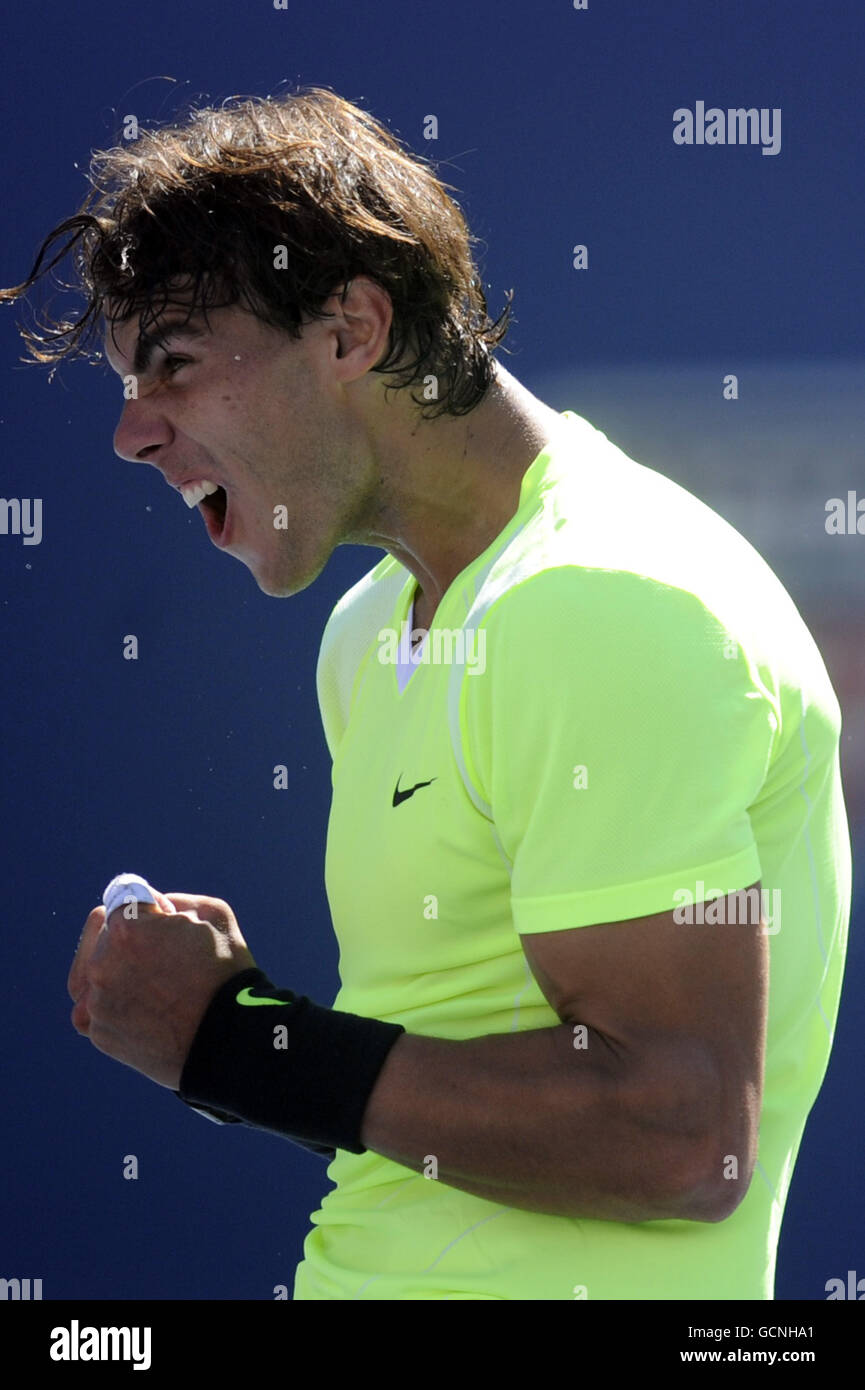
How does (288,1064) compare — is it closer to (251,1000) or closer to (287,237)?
(251,1000)

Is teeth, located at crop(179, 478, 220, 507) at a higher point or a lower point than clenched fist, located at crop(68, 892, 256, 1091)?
higher

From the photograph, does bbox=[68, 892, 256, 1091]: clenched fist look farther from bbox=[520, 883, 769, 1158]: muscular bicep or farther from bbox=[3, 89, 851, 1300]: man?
bbox=[520, 883, 769, 1158]: muscular bicep

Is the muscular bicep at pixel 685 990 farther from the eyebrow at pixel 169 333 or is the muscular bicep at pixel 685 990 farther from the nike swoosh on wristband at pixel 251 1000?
the eyebrow at pixel 169 333

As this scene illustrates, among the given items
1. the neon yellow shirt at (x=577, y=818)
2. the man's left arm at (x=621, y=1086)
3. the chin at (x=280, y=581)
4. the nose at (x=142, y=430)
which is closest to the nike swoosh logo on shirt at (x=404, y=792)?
the neon yellow shirt at (x=577, y=818)

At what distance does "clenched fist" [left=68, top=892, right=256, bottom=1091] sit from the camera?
111 cm

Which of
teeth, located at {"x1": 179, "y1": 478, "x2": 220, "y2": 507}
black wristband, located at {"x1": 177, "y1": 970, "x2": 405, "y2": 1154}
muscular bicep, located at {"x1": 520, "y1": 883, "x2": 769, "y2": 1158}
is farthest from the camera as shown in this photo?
teeth, located at {"x1": 179, "y1": 478, "x2": 220, "y2": 507}

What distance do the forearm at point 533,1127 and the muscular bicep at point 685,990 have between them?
27 millimetres

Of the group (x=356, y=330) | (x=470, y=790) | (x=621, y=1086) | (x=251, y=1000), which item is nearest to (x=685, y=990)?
(x=621, y=1086)

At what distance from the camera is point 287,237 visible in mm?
1194

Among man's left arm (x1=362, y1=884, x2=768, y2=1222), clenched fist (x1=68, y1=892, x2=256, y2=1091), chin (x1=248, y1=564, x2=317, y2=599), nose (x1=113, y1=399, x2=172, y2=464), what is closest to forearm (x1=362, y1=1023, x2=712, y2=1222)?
man's left arm (x1=362, y1=884, x2=768, y2=1222)

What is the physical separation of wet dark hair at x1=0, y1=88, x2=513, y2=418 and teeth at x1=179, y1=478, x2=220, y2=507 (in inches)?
5.4

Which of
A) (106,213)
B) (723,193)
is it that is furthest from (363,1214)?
(723,193)

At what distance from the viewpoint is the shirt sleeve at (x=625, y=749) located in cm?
93
